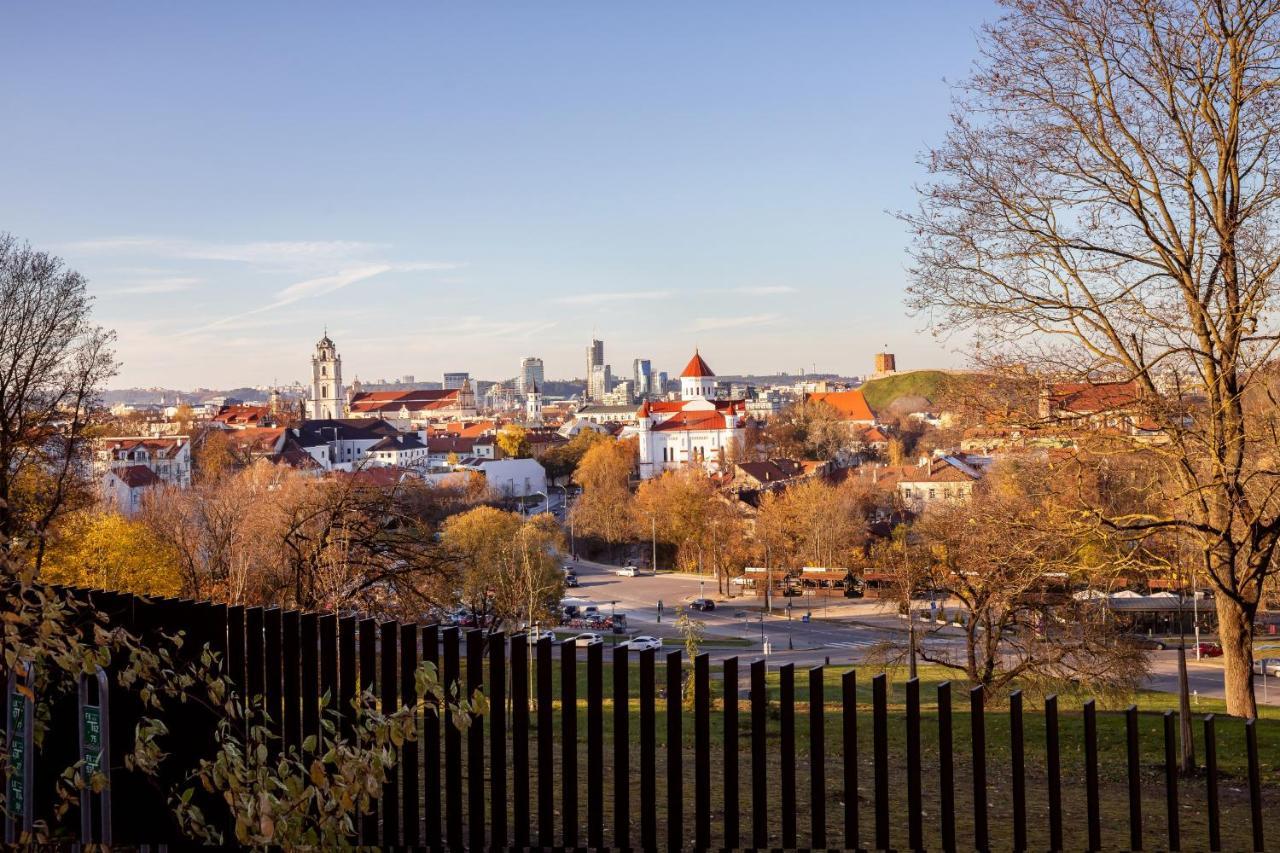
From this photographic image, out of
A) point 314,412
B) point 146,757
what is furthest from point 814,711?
point 314,412

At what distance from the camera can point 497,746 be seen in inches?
223

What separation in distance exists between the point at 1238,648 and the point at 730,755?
7.43 meters

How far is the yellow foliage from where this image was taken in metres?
23.9

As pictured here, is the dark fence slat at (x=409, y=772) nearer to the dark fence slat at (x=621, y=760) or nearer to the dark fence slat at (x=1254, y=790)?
the dark fence slat at (x=621, y=760)

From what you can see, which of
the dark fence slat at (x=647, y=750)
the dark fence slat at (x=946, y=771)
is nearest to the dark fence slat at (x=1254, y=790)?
the dark fence slat at (x=946, y=771)

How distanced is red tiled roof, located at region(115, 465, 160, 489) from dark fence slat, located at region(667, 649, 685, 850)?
216 ft

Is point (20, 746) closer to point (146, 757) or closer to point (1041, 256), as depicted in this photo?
point (146, 757)

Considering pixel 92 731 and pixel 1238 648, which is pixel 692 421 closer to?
pixel 1238 648

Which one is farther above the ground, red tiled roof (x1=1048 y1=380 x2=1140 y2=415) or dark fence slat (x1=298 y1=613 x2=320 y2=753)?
red tiled roof (x1=1048 y1=380 x2=1140 y2=415)

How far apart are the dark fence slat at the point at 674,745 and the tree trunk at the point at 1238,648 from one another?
7129mm

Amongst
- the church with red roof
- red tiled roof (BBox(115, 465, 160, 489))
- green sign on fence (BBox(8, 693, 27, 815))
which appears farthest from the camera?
the church with red roof

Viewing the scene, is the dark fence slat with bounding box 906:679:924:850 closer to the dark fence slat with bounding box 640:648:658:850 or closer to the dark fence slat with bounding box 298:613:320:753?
the dark fence slat with bounding box 640:648:658:850

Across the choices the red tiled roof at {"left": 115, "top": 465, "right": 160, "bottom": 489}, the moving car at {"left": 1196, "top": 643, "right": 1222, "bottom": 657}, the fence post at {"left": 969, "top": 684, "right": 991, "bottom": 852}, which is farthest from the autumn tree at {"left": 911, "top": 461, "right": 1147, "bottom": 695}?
the red tiled roof at {"left": 115, "top": 465, "right": 160, "bottom": 489}

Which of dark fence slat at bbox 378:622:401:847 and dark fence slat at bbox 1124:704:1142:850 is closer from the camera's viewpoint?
dark fence slat at bbox 1124:704:1142:850
